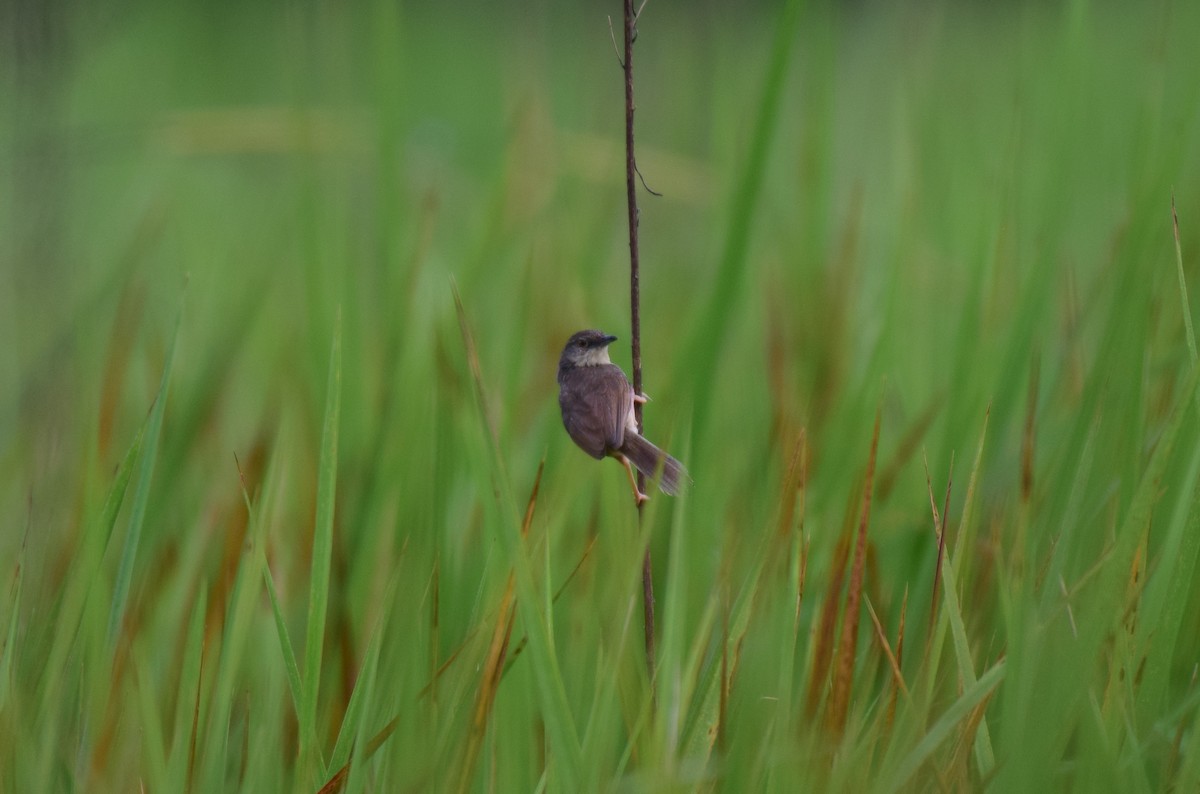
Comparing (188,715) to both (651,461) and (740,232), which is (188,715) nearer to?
(651,461)

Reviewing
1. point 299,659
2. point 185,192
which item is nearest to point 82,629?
point 299,659

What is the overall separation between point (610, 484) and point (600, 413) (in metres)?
0.30

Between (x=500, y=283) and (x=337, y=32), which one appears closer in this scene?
(x=337, y=32)

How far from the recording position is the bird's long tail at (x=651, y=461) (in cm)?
94

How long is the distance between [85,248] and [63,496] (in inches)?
76.1

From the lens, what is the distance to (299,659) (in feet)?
4.63

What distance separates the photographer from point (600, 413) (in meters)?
0.99

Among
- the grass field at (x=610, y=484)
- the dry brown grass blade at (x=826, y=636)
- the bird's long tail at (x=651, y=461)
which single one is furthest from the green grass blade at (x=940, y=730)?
the bird's long tail at (x=651, y=461)

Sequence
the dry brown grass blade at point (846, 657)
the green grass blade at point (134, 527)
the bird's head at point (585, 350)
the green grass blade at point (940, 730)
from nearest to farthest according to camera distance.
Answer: the green grass blade at point (940, 730)
the dry brown grass blade at point (846, 657)
the green grass blade at point (134, 527)
the bird's head at point (585, 350)

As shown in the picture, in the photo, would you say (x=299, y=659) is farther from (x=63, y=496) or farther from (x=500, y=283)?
(x=500, y=283)

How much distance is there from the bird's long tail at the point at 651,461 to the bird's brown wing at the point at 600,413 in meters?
0.02

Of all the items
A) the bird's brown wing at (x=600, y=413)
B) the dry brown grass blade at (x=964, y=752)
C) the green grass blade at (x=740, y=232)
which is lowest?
the dry brown grass blade at (x=964, y=752)

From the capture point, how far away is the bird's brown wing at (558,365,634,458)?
98 centimetres

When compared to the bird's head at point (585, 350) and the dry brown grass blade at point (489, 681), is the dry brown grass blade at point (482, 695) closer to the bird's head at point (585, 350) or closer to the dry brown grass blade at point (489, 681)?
the dry brown grass blade at point (489, 681)
